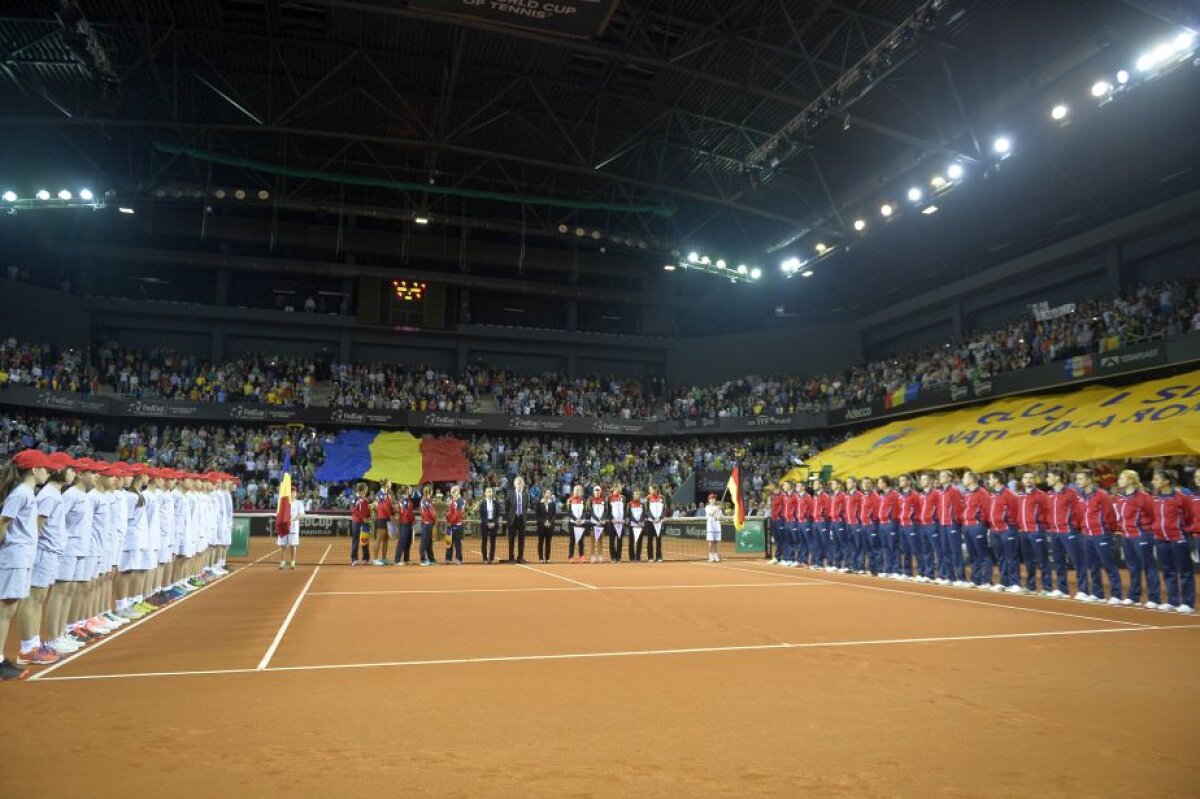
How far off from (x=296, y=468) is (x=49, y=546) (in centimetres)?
2782

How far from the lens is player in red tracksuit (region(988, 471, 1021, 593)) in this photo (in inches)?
563

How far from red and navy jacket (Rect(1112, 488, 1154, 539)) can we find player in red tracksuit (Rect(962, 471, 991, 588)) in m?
2.75

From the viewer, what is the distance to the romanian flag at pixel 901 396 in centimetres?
3067

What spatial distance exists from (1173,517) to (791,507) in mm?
9820

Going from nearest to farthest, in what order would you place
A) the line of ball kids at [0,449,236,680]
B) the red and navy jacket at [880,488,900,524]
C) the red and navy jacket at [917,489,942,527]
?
the line of ball kids at [0,449,236,680], the red and navy jacket at [917,489,942,527], the red and navy jacket at [880,488,900,524]

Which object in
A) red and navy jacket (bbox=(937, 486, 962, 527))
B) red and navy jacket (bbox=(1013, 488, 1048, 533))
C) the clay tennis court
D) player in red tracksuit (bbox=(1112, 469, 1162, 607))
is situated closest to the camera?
the clay tennis court

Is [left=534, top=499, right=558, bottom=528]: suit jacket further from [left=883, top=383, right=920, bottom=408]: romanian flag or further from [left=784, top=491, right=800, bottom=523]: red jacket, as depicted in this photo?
[left=883, top=383, right=920, bottom=408]: romanian flag

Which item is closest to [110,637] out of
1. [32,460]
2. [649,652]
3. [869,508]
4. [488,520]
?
[32,460]

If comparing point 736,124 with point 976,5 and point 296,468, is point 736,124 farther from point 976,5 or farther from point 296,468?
point 296,468

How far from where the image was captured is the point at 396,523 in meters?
22.6

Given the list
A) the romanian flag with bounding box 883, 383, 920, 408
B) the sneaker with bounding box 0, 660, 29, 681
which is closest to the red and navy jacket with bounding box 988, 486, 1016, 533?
the sneaker with bounding box 0, 660, 29, 681

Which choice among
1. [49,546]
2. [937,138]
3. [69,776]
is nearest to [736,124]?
[937,138]

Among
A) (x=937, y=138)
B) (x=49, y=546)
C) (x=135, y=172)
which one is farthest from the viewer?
(x=135, y=172)

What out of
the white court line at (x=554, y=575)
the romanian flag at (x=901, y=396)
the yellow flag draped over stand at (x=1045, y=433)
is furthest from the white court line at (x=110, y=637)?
the romanian flag at (x=901, y=396)
